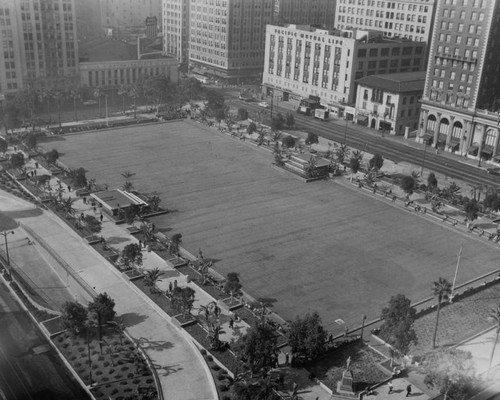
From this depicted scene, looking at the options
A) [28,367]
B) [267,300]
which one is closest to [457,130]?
[267,300]

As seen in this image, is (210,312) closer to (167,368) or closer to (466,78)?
(167,368)

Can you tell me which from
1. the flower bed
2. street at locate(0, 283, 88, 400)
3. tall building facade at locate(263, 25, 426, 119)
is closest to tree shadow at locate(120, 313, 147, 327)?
the flower bed

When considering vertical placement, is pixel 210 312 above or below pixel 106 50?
below

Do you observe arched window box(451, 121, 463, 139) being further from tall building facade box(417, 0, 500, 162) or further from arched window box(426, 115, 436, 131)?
Answer: arched window box(426, 115, 436, 131)

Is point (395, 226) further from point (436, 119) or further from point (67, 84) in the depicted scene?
point (67, 84)

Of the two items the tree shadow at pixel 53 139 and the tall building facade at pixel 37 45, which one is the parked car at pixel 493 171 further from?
the tall building facade at pixel 37 45

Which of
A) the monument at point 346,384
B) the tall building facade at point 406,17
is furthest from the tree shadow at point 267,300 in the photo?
the tall building facade at point 406,17

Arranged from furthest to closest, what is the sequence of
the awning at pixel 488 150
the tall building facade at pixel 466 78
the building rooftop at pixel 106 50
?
the building rooftop at pixel 106 50
the awning at pixel 488 150
the tall building facade at pixel 466 78
